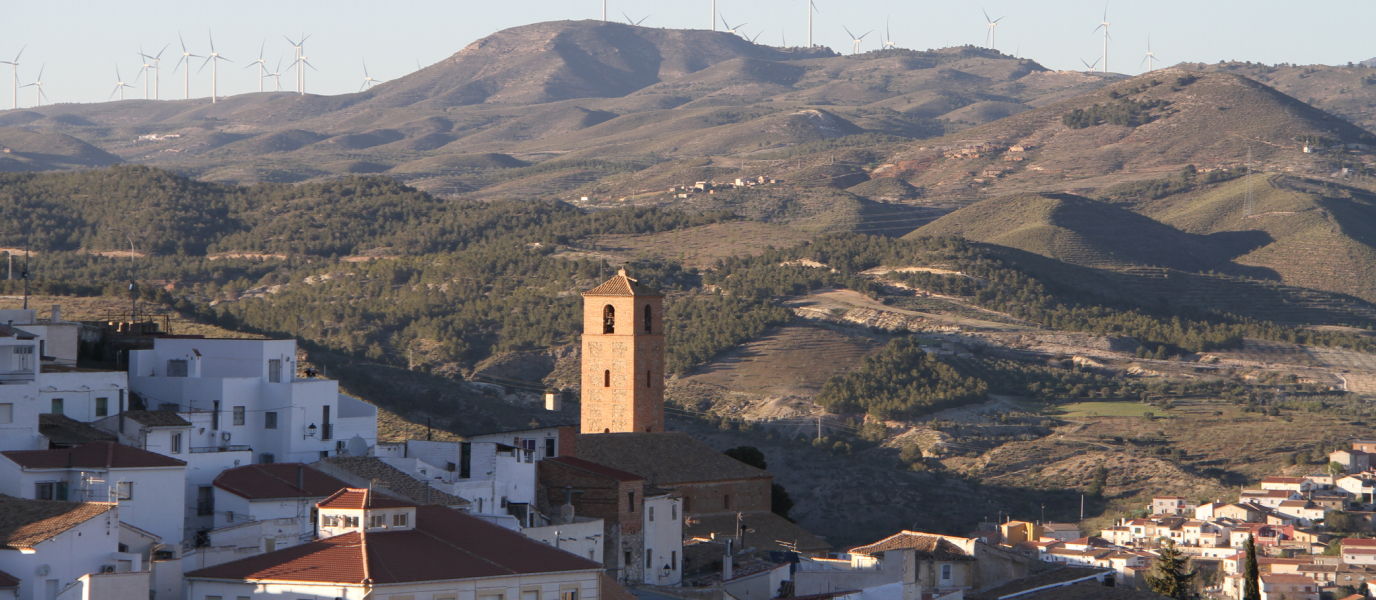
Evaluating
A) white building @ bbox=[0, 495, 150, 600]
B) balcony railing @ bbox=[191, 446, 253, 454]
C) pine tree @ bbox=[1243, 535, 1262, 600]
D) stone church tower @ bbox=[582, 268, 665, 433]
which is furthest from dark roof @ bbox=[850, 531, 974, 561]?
white building @ bbox=[0, 495, 150, 600]

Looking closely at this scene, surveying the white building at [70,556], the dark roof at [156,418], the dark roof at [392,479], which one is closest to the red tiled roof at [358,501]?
the white building at [70,556]

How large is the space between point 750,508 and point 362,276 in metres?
55.1

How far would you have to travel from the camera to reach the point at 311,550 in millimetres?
22609

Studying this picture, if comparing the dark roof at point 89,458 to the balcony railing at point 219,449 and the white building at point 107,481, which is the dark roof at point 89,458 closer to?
the white building at point 107,481

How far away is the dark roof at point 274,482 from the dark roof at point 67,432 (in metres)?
2.22

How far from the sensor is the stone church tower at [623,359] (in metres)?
45.2

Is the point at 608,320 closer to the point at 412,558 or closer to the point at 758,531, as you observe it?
the point at 758,531

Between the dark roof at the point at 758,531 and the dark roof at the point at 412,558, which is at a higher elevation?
the dark roof at the point at 412,558

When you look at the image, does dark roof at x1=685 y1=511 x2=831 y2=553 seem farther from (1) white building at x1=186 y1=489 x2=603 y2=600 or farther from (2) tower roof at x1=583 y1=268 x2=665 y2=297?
(1) white building at x1=186 y1=489 x2=603 y2=600

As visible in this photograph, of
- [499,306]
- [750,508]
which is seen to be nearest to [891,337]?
[499,306]

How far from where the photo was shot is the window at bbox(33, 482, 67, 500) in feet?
83.6

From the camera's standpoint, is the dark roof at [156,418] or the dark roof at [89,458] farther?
the dark roof at [156,418]

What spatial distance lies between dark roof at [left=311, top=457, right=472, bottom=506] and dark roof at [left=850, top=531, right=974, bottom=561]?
31.1 ft

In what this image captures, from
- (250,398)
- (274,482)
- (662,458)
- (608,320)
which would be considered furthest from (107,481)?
(608,320)
